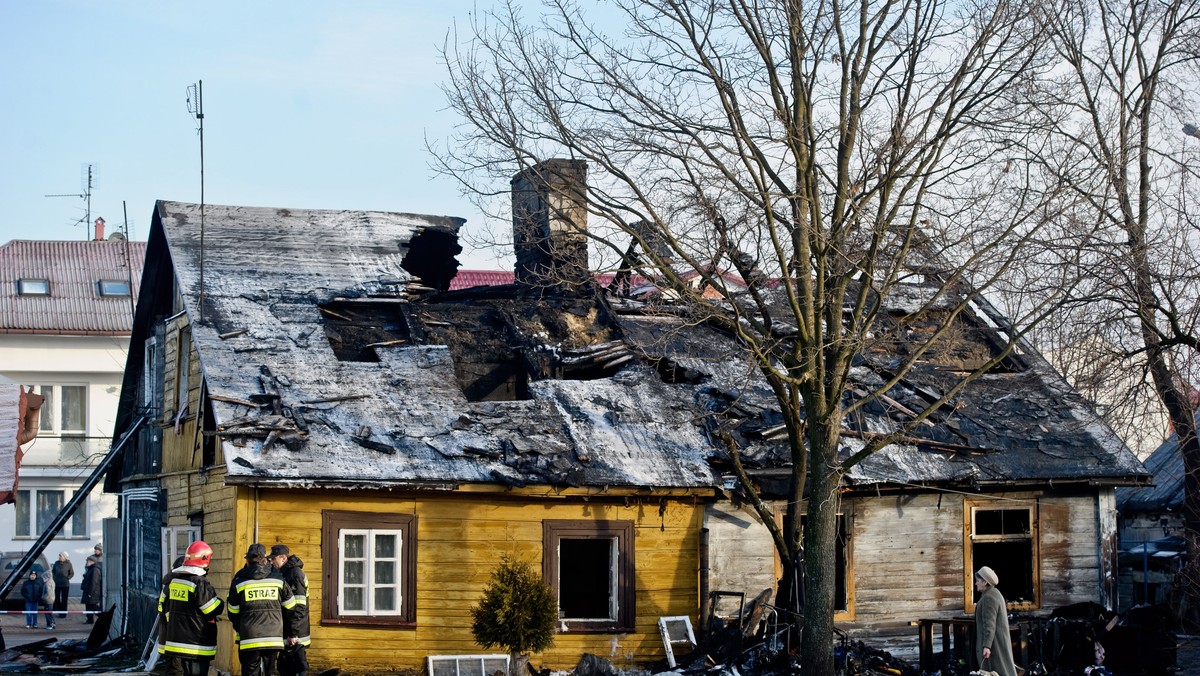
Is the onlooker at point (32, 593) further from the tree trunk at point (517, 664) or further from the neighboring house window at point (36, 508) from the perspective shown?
the tree trunk at point (517, 664)

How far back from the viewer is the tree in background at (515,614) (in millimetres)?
15000

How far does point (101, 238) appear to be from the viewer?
50719mm

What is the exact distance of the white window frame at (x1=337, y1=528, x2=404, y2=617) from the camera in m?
15.8

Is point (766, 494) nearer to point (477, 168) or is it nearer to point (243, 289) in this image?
point (477, 168)

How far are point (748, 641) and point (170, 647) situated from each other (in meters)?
7.24

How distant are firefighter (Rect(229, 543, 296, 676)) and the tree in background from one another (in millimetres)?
3036

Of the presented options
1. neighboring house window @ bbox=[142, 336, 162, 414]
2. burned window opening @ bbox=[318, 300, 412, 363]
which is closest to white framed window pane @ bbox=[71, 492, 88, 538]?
neighboring house window @ bbox=[142, 336, 162, 414]

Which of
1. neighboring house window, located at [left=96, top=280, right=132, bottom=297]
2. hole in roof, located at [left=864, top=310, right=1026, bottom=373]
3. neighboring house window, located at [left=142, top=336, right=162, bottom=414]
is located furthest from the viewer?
neighboring house window, located at [left=96, top=280, right=132, bottom=297]

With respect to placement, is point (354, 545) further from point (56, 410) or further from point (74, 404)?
point (74, 404)

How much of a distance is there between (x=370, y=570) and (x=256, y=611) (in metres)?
3.58

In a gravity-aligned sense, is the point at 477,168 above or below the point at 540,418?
above

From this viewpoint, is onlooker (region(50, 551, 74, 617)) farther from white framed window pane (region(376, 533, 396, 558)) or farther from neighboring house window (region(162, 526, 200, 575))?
white framed window pane (region(376, 533, 396, 558))

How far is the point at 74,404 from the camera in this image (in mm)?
41219

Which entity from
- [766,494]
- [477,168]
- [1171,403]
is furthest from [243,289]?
[1171,403]
